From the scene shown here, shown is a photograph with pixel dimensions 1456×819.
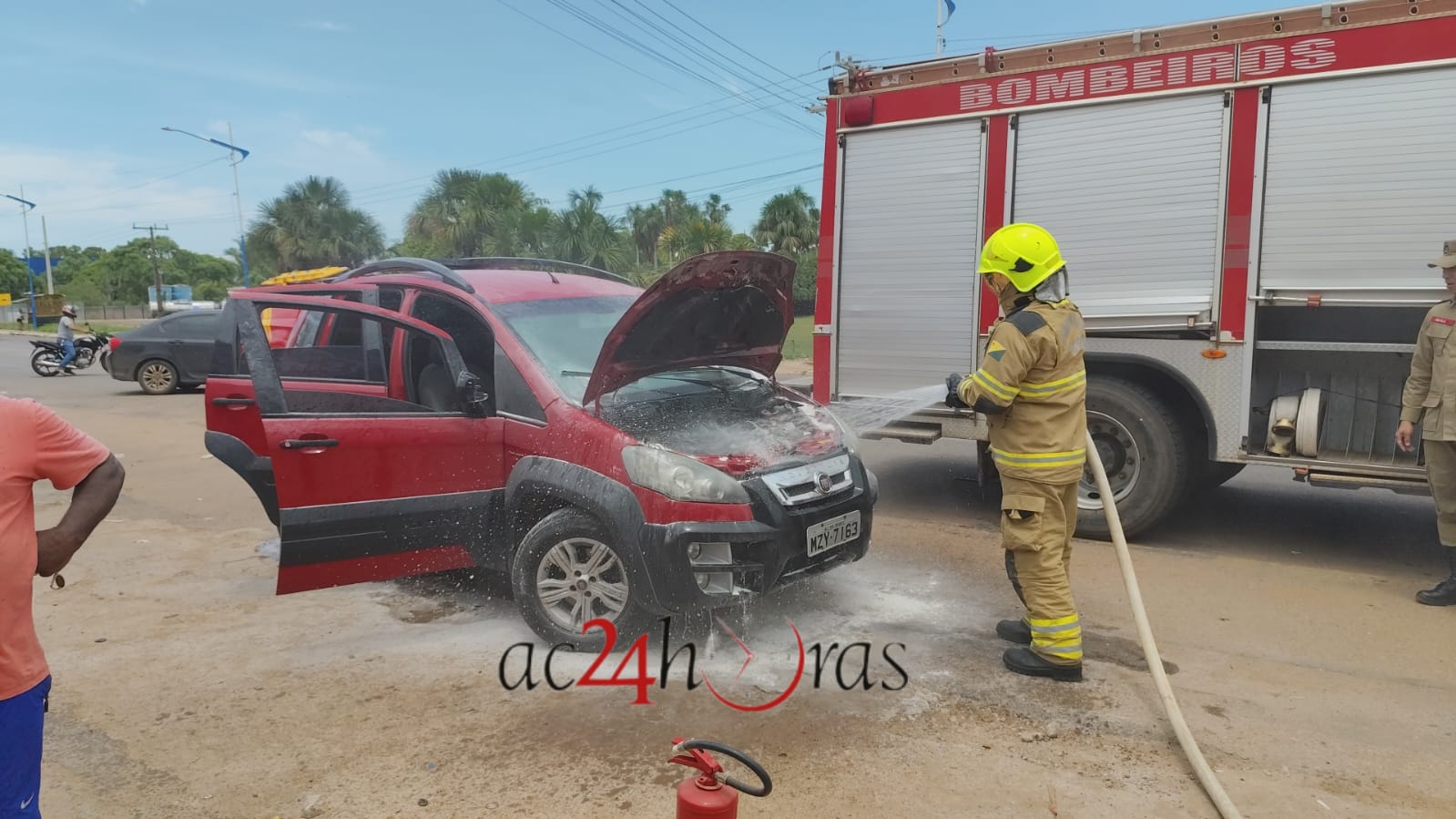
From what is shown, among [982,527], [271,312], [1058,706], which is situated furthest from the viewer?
[982,527]

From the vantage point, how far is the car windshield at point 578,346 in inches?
158

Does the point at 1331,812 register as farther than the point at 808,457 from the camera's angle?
No

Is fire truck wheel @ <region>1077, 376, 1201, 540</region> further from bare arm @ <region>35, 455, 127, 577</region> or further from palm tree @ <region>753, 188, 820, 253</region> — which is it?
palm tree @ <region>753, 188, 820, 253</region>

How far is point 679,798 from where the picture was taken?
6.23 feet

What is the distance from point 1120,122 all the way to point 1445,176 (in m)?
1.65

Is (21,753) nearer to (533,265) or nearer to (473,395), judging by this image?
(473,395)

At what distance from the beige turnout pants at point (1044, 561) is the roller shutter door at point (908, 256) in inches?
89.5

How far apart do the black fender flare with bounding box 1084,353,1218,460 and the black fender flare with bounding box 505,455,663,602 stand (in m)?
3.44

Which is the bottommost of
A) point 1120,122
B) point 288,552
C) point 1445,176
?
point 288,552

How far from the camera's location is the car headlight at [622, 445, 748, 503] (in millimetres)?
3590

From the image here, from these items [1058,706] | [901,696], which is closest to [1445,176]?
[1058,706]

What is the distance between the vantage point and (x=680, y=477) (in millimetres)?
3602

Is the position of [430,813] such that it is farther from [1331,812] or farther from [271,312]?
[1331,812]

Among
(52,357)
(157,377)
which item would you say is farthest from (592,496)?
(52,357)
